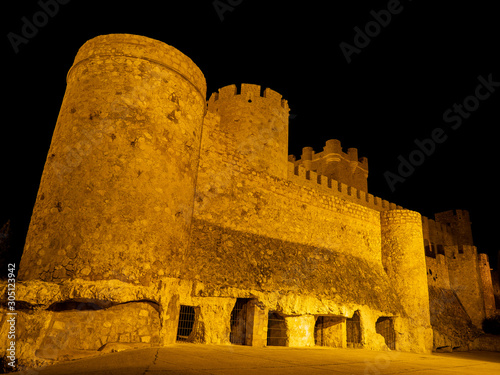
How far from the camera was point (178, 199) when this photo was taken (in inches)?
292

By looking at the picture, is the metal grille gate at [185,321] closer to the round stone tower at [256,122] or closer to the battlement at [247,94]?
the round stone tower at [256,122]

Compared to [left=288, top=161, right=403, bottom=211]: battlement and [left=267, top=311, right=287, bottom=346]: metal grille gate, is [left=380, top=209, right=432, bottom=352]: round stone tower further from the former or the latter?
[left=288, top=161, right=403, bottom=211]: battlement

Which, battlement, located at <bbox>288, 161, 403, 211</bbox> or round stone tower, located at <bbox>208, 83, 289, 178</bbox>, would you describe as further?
battlement, located at <bbox>288, 161, 403, 211</bbox>

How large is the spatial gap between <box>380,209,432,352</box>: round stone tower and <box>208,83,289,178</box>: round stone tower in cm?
576

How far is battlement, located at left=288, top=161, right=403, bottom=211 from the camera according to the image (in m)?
21.2

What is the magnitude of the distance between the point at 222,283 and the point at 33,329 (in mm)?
3781

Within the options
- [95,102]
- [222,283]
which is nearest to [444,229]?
[222,283]

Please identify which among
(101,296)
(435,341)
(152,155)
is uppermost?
(152,155)

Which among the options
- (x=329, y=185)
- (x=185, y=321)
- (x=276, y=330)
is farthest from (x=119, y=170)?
(x=329, y=185)

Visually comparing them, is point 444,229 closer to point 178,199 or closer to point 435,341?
point 435,341

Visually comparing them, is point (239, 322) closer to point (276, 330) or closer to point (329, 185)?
point (276, 330)

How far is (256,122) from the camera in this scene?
54.6 feet

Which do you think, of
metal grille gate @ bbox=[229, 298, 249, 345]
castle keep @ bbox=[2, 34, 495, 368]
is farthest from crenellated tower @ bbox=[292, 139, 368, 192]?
metal grille gate @ bbox=[229, 298, 249, 345]

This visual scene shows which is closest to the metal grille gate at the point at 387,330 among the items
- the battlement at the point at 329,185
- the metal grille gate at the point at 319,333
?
the metal grille gate at the point at 319,333
